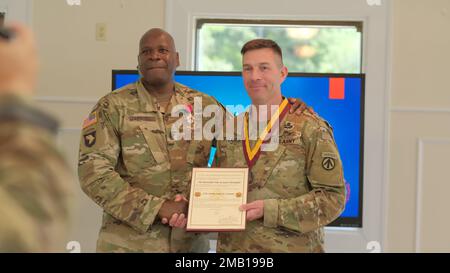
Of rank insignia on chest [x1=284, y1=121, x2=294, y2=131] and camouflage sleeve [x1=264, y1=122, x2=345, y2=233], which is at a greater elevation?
rank insignia on chest [x1=284, y1=121, x2=294, y2=131]

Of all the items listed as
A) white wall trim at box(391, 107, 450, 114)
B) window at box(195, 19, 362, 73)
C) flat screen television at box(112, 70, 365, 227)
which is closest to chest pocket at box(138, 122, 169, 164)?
flat screen television at box(112, 70, 365, 227)

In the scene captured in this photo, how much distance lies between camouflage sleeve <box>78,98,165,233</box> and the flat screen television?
1182 millimetres

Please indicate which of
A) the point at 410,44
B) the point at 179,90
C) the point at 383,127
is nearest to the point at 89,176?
the point at 179,90

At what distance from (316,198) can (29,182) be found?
186 cm

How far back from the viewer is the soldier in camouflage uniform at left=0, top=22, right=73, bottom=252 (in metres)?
0.53

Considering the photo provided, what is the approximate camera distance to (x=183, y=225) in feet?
7.61

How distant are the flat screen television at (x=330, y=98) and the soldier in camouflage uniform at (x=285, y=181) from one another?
1.11 metres

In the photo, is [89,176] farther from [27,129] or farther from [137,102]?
[27,129]

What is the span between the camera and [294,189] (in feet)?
7.75

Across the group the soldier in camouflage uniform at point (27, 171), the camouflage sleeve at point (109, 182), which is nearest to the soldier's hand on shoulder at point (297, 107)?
the camouflage sleeve at point (109, 182)

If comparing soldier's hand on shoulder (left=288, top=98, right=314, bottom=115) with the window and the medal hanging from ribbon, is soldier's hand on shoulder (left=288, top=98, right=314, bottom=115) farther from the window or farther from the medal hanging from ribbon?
the window

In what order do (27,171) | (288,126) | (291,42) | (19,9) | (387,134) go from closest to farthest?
(27,171) < (288,126) < (387,134) < (19,9) < (291,42)

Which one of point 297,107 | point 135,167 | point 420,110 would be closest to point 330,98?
point 420,110

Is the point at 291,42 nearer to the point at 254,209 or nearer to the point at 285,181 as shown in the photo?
the point at 285,181
